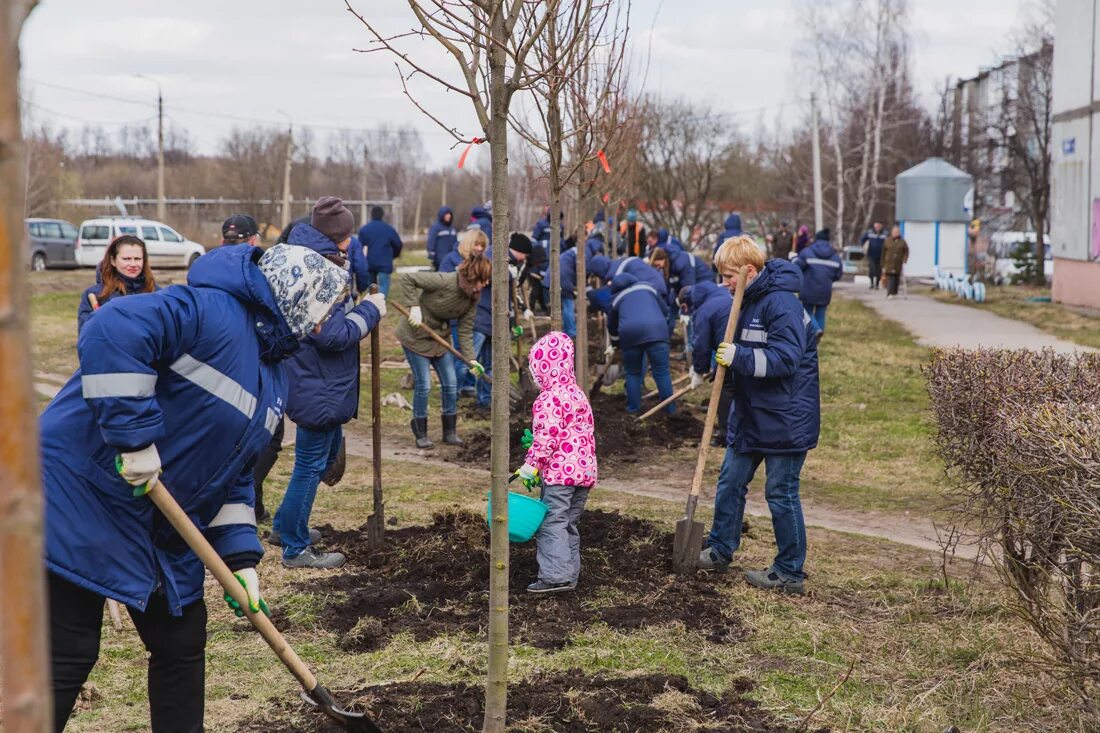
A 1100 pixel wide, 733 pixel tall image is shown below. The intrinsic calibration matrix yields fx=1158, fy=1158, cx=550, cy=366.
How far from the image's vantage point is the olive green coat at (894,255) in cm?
2656

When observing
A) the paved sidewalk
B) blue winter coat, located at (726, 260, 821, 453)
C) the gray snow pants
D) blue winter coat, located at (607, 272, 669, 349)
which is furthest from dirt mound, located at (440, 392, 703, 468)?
the paved sidewalk

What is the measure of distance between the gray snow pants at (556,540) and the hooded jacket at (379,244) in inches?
494

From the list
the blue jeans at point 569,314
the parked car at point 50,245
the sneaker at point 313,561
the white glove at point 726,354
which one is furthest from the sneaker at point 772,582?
the parked car at point 50,245

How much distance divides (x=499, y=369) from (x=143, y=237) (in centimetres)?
3013

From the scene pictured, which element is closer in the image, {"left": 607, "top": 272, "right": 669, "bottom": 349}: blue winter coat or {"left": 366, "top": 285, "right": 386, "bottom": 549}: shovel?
{"left": 366, "top": 285, "right": 386, "bottom": 549}: shovel

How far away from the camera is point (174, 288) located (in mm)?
3137

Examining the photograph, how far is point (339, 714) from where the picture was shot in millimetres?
3578

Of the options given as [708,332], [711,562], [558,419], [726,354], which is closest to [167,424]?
[558,419]

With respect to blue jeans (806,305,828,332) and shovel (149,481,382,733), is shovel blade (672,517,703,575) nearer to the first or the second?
shovel (149,481,382,733)

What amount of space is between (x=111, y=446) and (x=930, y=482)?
699 centimetres

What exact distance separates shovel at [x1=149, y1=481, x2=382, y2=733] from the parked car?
30.4 metres

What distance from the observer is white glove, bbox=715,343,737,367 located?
5641 millimetres

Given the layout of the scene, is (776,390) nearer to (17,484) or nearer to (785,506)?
(785,506)

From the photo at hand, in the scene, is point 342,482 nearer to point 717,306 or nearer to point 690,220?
point 717,306
